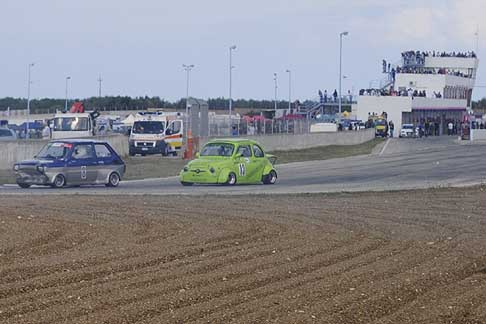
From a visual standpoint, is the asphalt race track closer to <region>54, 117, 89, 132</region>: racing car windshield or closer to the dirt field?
the dirt field

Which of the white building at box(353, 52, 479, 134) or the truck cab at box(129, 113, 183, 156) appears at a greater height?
the white building at box(353, 52, 479, 134)

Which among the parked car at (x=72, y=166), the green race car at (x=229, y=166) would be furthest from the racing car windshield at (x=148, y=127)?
the parked car at (x=72, y=166)

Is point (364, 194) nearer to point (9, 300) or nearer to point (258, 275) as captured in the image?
point (258, 275)

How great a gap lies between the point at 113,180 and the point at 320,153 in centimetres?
2936

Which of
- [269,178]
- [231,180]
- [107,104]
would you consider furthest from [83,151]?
[107,104]

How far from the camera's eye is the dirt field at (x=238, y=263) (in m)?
10.9

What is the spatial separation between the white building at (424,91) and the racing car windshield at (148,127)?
5298cm

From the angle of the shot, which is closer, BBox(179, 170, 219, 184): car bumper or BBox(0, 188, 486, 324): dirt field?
BBox(0, 188, 486, 324): dirt field

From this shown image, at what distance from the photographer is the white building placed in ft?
340

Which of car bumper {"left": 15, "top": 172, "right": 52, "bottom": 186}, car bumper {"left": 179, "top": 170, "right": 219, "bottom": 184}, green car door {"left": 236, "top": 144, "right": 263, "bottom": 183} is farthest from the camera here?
green car door {"left": 236, "top": 144, "right": 263, "bottom": 183}

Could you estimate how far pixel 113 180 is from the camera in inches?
1228

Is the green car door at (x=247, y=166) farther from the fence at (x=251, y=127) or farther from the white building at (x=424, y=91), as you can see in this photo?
the white building at (x=424, y=91)

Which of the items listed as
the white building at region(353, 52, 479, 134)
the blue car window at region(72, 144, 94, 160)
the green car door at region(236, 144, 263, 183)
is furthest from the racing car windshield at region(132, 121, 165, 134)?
the white building at region(353, 52, 479, 134)

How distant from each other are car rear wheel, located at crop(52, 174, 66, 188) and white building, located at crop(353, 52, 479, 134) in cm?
7472
